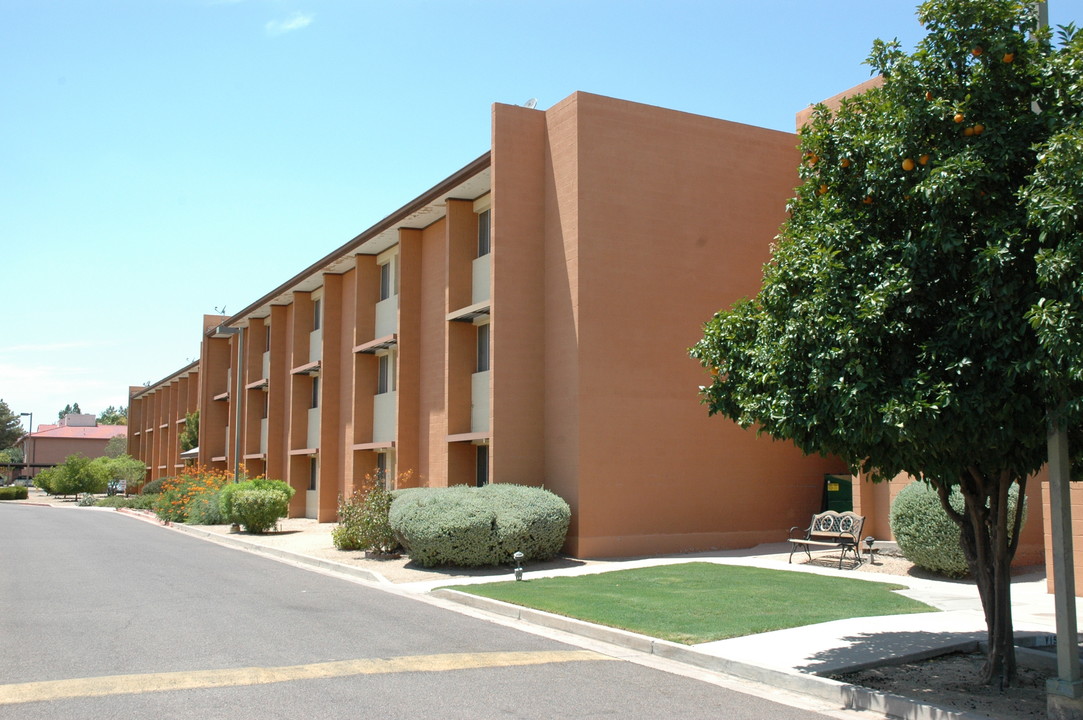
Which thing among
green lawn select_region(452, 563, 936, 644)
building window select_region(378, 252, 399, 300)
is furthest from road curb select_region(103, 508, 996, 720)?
building window select_region(378, 252, 399, 300)

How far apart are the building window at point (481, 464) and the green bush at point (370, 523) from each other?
3.07 metres

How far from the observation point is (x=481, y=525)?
57.5 feet

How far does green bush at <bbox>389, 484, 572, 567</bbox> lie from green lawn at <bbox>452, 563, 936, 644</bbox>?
1.91 metres

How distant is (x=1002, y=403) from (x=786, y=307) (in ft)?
6.99

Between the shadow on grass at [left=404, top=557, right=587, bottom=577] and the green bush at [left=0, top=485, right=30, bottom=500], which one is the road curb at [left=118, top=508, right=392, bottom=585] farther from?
the green bush at [left=0, top=485, right=30, bottom=500]

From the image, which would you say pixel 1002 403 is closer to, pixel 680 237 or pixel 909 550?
pixel 909 550

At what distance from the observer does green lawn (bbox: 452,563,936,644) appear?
11078mm

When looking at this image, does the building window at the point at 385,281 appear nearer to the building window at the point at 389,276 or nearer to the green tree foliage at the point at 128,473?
the building window at the point at 389,276

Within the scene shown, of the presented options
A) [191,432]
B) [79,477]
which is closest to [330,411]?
[191,432]

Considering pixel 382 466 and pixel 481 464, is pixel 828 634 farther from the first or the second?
pixel 382 466

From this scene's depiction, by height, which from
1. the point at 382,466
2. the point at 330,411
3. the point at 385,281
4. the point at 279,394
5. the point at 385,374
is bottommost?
the point at 382,466

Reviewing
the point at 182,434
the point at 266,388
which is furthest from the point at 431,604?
the point at 182,434

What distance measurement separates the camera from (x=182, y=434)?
5441 centimetres

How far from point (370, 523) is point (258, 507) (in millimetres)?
8991
